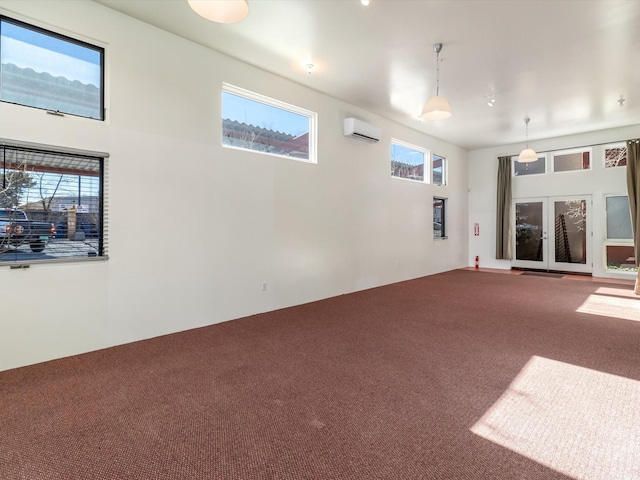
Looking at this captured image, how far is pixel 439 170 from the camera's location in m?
9.04

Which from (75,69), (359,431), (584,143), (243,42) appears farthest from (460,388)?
(584,143)

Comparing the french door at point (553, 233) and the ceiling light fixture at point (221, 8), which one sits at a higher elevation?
the ceiling light fixture at point (221, 8)

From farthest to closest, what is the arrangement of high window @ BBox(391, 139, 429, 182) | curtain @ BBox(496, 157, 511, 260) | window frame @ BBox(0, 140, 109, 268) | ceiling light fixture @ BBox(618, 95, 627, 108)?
curtain @ BBox(496, 157, 511, 260) < high window @ BBox(391, 139, 429, 182) < ceiling light fixture @ BBox(618, 95, 627, 108) < window frame @ BBox(0, 140, 109, 268)

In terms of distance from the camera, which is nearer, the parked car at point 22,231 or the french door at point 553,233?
the parked car at point 22,231

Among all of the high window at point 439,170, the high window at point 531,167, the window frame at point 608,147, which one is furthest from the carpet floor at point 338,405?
the high window at point 531,167

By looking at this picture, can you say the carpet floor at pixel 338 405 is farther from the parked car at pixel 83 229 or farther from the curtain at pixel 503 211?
the curtain at pixel 503 211

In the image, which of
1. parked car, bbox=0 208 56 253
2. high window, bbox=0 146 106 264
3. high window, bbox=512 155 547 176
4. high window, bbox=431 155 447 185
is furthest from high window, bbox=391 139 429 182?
parked car, bbox=0 208 56 253

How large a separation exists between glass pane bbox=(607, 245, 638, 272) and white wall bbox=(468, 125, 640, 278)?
145 mm

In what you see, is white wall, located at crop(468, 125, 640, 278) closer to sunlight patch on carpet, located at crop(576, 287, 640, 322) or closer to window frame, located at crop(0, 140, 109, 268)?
sunlight patch on carpet, located at crop(576, 287, 640, 322)

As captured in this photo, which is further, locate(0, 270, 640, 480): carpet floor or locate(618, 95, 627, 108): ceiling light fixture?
locate(618, 95, 627, 108): ceiling light fixture

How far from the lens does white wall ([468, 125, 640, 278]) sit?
794cm


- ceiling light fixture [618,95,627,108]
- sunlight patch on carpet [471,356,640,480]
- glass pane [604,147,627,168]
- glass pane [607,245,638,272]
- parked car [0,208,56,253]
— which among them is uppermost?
ceiling light fixture [618,95,627,108]

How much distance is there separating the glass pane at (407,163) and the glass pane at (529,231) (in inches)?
133

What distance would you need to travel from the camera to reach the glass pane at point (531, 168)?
898cm
